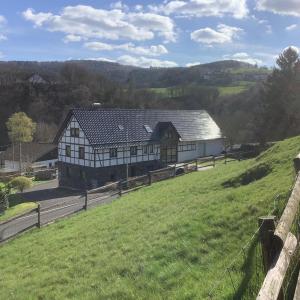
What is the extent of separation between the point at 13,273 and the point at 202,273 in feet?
22.4

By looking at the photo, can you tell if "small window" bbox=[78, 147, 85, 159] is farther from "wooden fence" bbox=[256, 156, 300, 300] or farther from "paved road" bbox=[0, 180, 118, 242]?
"wooden fence" bbox=[256, 156, 300, 300]

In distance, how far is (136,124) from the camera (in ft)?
147

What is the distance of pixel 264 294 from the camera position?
3.41 m

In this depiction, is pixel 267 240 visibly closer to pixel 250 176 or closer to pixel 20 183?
pixel 250 176

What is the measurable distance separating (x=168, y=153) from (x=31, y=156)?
25.3 meters

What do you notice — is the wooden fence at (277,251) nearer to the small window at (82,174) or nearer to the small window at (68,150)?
the small window at (82,174)

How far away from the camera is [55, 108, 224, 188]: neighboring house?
4006 cm

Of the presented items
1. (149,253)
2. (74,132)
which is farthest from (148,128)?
(149,253)

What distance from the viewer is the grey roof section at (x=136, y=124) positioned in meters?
40.6

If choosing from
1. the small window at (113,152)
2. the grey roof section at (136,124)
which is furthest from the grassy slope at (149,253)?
the grey roof section at (136,124)

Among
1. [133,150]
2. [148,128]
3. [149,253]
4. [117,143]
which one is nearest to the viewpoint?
[149,253]

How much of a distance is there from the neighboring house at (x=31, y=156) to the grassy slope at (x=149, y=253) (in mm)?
49401

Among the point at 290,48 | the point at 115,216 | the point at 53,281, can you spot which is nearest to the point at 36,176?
the point at 290,48

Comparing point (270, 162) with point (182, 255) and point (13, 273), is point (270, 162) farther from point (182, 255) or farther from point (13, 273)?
point (13, 273)
